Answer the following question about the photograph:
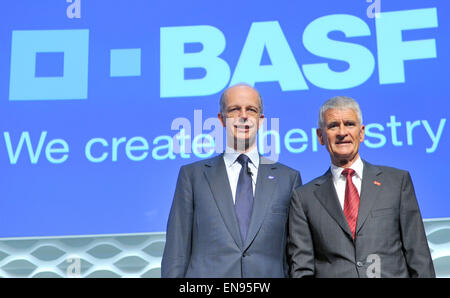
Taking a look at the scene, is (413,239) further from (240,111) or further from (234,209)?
(240,111)

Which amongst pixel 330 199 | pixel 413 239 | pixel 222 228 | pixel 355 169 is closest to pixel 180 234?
pixel 222 228

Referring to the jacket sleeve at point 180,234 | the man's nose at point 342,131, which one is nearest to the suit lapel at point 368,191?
the man's nose at point 342,131

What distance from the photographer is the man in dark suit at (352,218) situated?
1795 millimetres

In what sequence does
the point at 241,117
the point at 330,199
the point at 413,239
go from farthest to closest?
the point at 241,117, the point at 330,199, the point at 413,239

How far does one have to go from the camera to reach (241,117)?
6.69 feet

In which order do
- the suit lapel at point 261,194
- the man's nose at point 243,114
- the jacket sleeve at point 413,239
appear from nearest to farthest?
the jacket sleeve at point 413,239
the suit lapel at point 261,194
the man's nose at point 243,114

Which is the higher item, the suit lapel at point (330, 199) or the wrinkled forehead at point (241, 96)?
the wrinkled forehead at point (241, 96)

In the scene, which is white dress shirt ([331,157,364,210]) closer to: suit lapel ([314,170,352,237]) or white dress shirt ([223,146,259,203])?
suit lapel ([314,170,352,237])

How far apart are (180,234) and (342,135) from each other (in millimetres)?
648

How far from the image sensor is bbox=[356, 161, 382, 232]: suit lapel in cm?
185

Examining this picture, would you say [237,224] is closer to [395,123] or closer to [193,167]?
[193,167]

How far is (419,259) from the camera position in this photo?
1.79 metres

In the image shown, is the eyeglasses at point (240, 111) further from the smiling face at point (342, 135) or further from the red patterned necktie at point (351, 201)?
the red patterned necktie at point (351, 201)

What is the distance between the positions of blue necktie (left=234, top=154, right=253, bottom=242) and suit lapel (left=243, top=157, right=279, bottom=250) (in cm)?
3
